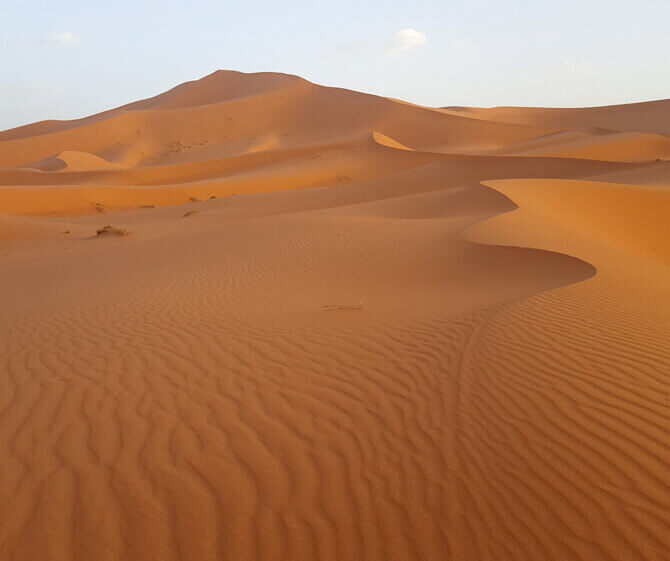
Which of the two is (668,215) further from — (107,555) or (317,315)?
(107,555)

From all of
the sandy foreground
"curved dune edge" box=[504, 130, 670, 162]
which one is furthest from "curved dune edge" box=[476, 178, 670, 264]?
"curved dune edge" box=[504, 130, 670, 162]

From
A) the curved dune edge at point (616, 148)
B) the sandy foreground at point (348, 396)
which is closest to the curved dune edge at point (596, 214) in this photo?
the sandy foreground at point (348, 396)

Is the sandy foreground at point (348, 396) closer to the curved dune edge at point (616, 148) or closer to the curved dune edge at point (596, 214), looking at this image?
the curved dune edge at point (596, 214)

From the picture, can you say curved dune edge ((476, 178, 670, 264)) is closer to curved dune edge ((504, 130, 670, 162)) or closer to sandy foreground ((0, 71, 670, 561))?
sandy foreground ((0, 71, 670, 561))

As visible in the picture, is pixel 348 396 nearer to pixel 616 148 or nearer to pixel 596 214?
pixel 596 214

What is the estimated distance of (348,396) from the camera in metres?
3.89

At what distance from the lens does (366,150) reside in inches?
1278

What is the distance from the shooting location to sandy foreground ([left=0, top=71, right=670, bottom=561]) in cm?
261

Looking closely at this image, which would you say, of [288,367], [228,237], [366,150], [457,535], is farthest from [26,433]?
[366,150]

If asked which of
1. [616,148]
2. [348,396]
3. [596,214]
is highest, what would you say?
[616,148]

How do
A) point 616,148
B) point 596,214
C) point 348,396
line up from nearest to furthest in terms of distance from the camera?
point 348,396 → point 596,214 → point 616,148

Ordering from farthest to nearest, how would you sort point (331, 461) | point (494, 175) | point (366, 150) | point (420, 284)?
point (366, 150), point (494, 175), point (420, 284), point (331, 461)

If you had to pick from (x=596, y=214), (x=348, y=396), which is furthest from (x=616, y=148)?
(x=348, y=396)

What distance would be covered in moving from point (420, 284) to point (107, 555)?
5835mm
